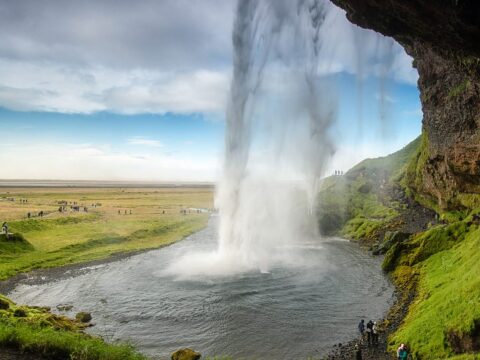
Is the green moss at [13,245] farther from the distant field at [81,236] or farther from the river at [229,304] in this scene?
the river at [229,304]

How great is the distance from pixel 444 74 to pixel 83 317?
190 ft

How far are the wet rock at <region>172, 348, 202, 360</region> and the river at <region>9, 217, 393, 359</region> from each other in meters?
1.10

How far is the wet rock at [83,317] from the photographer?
36569mm

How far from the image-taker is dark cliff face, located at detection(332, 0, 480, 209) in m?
18.6

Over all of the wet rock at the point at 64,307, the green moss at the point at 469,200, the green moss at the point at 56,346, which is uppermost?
the green moss at the point at 469,200

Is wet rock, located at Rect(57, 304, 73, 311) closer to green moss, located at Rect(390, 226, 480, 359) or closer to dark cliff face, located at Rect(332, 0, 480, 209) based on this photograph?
green moss, located at Rect(390, 226, 480, 359)

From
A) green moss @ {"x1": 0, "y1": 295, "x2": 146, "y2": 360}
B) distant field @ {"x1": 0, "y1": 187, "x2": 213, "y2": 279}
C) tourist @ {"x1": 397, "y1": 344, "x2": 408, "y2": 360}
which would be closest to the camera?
green moss @ {"x1": 0, "y1": 295, "x2": 146, "y2": 360}

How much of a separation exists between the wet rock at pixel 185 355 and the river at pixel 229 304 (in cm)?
110

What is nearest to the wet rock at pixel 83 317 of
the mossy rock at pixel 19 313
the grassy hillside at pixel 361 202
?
the mossy rock at pixel 19 313

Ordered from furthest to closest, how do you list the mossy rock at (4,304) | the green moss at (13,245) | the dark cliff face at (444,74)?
the green moss at (13,245), the mossy rock at (4,304), the dark cliff face at (444,74)

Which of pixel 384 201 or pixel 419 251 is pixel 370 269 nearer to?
pixel 419 251

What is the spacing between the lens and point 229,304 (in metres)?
40.5

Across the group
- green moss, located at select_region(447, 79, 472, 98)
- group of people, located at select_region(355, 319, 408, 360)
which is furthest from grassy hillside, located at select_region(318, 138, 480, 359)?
green moss, located at select_region(447, 79, 472, 98)

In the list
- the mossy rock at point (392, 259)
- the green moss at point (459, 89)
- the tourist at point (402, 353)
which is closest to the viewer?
the tourist at point (402, 353)
